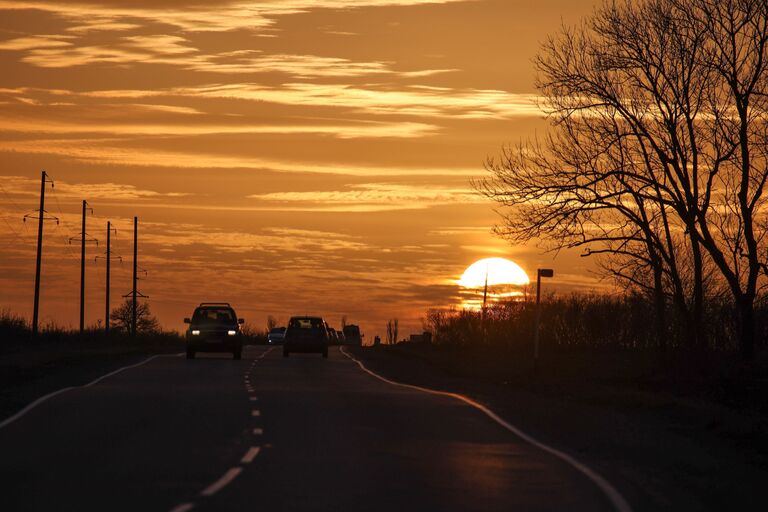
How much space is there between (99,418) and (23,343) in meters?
52.7

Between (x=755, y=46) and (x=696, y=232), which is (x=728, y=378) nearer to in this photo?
(x=696, y=232)

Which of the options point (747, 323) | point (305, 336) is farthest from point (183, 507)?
point (305, 336)

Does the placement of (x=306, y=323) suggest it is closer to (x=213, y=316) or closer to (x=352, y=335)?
(x=213, y=316)

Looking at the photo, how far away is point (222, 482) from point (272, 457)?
10.4 feet

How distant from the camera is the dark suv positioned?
60.1m

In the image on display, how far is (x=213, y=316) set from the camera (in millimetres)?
61062

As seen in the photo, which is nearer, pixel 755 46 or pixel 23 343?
pixel 755 46

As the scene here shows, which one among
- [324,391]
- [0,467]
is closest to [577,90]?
[324,391]

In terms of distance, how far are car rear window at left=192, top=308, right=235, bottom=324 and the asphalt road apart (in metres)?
25.9

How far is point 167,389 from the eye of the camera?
117ft

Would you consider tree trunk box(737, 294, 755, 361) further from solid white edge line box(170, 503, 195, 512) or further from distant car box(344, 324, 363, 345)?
distant car box(344, 324, 363, 345)

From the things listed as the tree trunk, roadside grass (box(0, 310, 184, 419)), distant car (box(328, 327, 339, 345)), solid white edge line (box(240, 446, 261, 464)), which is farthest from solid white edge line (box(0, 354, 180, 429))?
distant car (box(328, 327, 339, 345))

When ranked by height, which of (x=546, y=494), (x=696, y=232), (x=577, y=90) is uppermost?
(x=577, y=90)

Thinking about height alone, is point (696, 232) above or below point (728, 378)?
above
